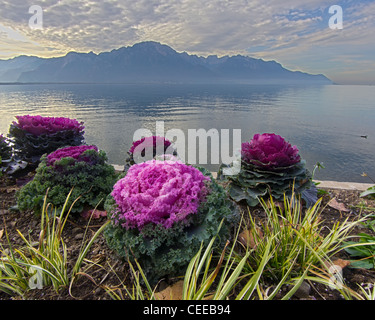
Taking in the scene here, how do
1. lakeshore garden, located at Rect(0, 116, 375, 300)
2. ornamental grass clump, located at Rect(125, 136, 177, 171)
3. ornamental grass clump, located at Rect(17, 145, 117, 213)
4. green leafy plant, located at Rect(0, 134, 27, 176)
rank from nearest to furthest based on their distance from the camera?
lakeshore garden, located at Rect(0, 116, 375, 300) → ornamental grass clump, located at Rect(17, 145, 117, 213) → ornamental grass clump, located at Rect(125, 136, 177, 171) → green leafy plant, located at Rect(0, 134, 27, 176)

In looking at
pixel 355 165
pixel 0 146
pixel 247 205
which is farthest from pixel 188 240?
pixel 355 165

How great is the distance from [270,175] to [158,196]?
1311mm

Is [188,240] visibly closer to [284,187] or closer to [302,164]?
[284,187]

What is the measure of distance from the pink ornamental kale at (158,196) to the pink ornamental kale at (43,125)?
2277mm

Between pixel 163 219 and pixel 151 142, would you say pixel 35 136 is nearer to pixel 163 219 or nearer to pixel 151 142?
pixel 151 142

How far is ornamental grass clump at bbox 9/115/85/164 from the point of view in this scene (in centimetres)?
328

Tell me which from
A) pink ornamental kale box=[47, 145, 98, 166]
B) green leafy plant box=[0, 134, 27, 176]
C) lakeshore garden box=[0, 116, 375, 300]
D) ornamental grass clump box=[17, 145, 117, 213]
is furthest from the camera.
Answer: green leafy plant box=[0, 134, 27, 176]

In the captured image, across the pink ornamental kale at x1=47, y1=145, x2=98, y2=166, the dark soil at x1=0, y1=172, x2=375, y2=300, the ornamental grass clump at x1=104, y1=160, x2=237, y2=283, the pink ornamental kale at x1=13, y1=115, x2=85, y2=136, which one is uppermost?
the pink ornamental kale at x1=13, y1=115, x2=85, y2=136

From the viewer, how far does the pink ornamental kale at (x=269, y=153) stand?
2.33 m

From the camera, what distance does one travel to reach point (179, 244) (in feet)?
4.88

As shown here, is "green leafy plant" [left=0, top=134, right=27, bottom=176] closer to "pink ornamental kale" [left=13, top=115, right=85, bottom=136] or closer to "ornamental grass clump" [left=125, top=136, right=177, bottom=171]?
"pink ornamental kale" [left=13, top=115, right=85, bottom=136]

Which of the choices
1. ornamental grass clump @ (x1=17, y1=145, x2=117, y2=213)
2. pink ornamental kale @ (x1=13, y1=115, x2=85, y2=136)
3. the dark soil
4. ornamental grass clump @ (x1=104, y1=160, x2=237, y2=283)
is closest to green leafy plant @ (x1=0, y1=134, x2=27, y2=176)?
pink ornamental kale @ (x1=13, y1=115, x2=85, y2=136)

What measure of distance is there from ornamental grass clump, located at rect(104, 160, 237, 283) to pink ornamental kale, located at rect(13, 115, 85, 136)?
7.51 feet

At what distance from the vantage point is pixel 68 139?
3.49 m
